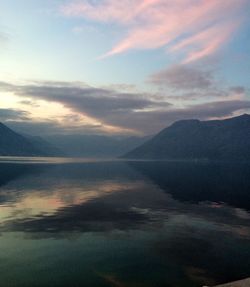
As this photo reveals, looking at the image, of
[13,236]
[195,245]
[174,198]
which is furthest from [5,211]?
[174,198]

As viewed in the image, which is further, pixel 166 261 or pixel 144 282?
pixel 166 261

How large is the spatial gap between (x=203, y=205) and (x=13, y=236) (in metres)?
54.9

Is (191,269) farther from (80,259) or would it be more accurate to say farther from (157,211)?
(157,211)

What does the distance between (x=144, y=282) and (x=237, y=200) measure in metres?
73.9

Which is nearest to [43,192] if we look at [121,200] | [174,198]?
[121,200]

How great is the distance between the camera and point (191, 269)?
132 feet

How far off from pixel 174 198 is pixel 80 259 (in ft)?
209

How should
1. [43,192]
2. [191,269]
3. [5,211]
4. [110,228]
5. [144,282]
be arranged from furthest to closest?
[43,192] → [5,211] → [110,228] → [191,269] → [144,282]

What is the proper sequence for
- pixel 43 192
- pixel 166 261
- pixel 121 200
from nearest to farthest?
pixel 166 261 → pixel 121 200 → pixel 43 192

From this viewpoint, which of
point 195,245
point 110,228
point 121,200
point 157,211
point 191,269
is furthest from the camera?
point 121,200

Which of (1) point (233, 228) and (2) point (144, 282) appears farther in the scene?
(1) point (233, 228)

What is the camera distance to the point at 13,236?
52.3 meters

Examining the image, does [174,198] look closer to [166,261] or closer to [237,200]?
[237,200]

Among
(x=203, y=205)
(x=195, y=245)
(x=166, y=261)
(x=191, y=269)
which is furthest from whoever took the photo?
(x=203, y=205)
